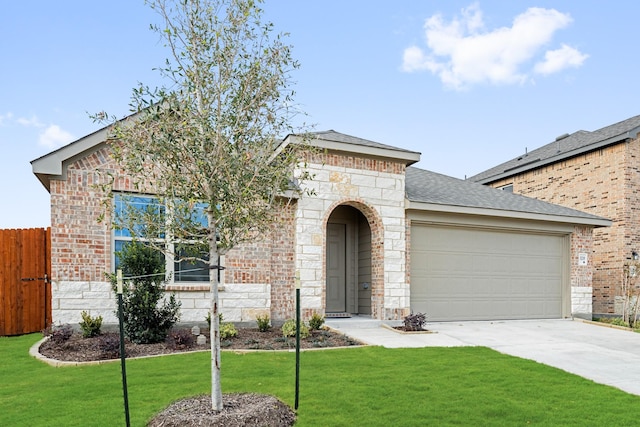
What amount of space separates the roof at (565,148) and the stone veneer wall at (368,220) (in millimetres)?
9108

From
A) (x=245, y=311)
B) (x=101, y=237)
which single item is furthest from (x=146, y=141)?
(x=245, y=311)

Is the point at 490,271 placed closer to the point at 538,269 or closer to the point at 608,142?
the point at 538,269

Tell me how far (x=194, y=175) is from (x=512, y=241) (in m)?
11.2

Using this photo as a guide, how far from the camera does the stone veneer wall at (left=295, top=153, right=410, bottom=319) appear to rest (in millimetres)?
11117

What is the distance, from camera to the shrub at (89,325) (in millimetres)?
8945

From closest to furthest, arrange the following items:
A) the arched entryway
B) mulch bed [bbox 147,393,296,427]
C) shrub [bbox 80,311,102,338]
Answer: mulch bed [bbox 147,393,296,427]
shrub [bbox 80,311,102,338]
the arched entryway

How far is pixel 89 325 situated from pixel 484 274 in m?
9.88

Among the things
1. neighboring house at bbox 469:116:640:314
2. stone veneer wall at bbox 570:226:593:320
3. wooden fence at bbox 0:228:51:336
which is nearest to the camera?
wooden fence at bbox 0:228:51:336

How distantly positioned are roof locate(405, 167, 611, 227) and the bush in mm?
6411

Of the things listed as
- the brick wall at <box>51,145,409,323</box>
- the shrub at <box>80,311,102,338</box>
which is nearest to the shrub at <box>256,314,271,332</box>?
the brick wall at <box>51,145,409,323</box>

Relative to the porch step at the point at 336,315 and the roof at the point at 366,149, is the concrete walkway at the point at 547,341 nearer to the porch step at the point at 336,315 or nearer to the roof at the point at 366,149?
the porch step at the point at 336,315

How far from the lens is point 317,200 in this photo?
1128cm

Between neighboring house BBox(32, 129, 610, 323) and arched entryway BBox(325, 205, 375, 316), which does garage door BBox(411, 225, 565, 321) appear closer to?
neighboring house BBox(32, 129, 610, 323)

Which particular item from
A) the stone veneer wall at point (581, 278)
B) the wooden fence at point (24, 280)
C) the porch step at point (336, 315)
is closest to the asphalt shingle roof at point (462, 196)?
the stone veneer wall at point (581, 278)
